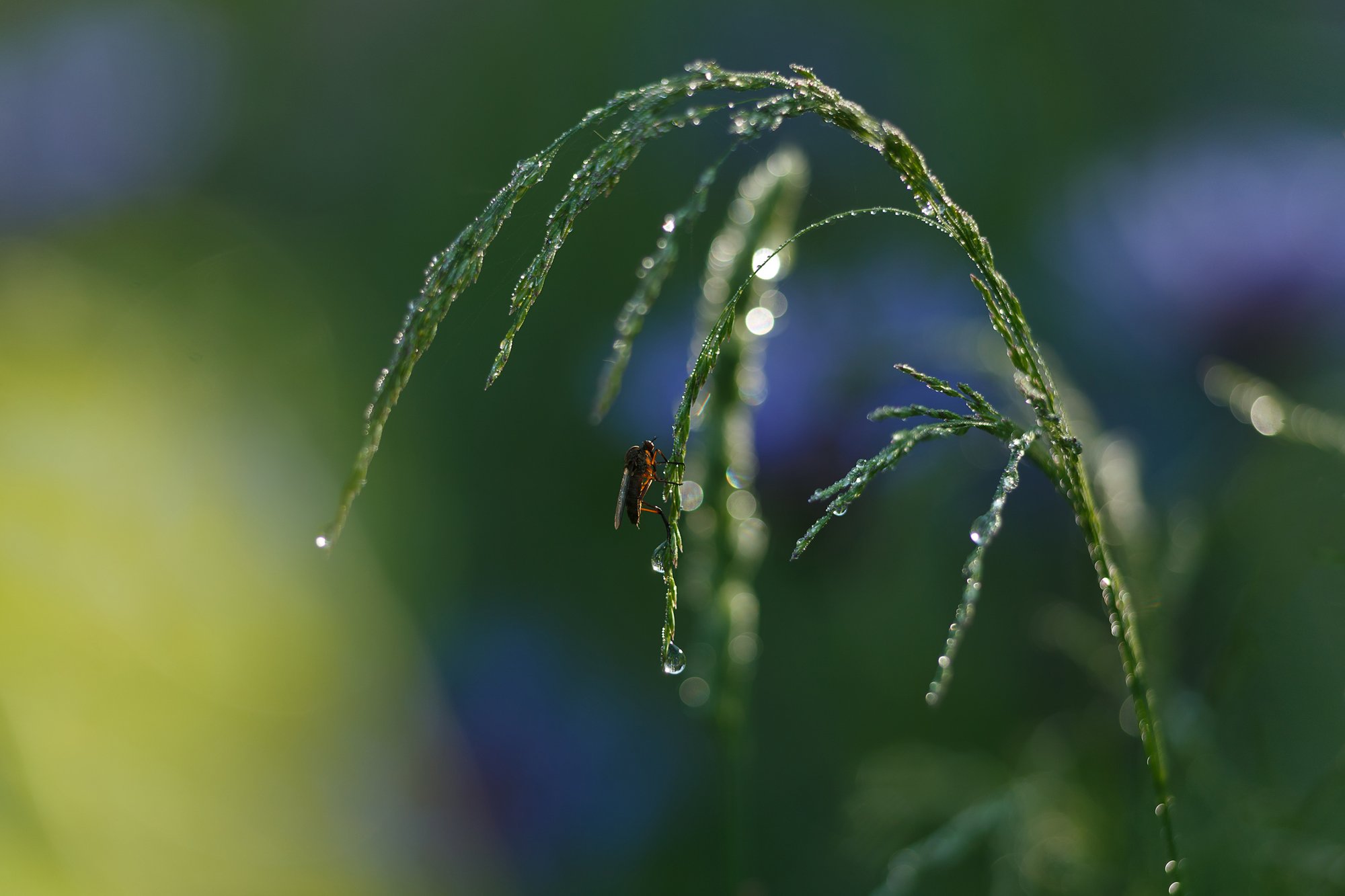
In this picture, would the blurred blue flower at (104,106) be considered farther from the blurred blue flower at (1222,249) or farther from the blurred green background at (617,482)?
the blurred blue flower at (1222,249)

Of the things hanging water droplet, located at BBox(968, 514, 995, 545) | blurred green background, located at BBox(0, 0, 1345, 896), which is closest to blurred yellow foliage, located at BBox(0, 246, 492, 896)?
blurred green background, located at BBox(0, 0, 1345, 896)

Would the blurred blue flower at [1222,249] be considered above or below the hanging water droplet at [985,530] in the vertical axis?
above

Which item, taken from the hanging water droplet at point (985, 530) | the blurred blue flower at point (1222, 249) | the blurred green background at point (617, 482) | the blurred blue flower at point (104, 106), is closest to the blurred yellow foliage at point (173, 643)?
the blurred green background at point (617, 482)

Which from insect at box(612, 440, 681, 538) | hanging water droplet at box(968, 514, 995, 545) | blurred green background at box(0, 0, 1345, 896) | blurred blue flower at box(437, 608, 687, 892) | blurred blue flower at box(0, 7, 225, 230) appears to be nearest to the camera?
hanging water droplet at box(968, 514, 995, 545)

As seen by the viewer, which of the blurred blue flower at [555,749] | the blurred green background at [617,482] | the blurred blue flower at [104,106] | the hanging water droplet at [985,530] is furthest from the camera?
the blurred blue flower at [104,106]

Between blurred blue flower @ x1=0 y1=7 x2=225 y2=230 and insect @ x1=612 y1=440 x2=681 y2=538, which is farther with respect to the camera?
blurred blue flower @ x1=0 y1=7 x2=225 y2=230

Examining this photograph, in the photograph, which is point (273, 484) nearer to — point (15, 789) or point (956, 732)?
point (15, 789)

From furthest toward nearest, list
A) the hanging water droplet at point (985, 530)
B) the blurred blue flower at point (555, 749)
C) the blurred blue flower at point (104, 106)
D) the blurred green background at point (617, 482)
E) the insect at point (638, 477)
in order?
the blurred blue flower at point (104, 106)
the blurred blue flower at point (555, 749)
the blurred green background at point (617, 482)
the insect at point (638, 477)
the hanging water droplet at point (985, 530)

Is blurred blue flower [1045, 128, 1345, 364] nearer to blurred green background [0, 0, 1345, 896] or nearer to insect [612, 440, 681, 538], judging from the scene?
blurred green background [0, 0, 1345, 896]
